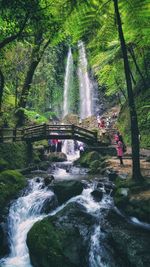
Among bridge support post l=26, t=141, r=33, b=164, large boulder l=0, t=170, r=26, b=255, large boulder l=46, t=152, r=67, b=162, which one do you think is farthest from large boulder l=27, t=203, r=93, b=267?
large boulder l=46, t=152, r=67, b=162

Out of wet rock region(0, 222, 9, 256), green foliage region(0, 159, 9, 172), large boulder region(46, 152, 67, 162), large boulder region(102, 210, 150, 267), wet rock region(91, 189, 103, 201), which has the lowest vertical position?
wet rock region(0, 222, 9, 256)

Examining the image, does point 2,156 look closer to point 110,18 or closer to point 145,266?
point 110,18

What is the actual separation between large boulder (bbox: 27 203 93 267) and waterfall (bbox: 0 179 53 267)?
99 cm

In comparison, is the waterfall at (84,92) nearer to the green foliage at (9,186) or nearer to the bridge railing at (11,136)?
the bridge railing at (11,136)

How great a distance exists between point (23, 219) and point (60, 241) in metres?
3.60

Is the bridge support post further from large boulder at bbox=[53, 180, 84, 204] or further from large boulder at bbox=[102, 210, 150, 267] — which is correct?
large boulder at bbox=[102, 210, 150, 267]

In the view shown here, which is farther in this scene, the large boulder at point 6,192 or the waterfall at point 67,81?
the waterfall at point 67,81

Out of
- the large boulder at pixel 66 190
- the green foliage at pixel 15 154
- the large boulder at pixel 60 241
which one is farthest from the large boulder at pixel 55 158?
the large boulder at pixel 60 241

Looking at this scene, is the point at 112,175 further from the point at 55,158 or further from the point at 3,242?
the point at 55,158

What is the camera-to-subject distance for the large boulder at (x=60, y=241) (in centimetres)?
921

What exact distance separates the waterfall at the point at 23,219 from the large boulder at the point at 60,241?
0.99 metres

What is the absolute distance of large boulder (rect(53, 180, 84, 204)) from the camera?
43.6ft

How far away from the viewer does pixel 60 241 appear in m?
9.53

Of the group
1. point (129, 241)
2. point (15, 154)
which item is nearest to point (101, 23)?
point (129, 241)
